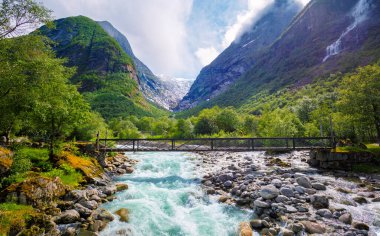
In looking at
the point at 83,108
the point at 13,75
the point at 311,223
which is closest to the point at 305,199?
the point at 311,223

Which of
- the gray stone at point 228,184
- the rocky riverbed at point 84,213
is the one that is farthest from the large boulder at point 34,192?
the gray stone at point 228,184

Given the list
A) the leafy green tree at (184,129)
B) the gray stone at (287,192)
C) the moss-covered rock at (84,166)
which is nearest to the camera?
the gray stone at (287,192)

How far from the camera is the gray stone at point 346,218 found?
448 inches

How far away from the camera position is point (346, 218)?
37.6 ft

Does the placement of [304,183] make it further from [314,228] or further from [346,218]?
[314,228]

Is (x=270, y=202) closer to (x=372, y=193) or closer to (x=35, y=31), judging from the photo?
(x=372, y=193)

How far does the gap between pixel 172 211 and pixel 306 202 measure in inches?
347

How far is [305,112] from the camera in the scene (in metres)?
68.4

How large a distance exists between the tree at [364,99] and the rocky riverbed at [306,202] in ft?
33.0

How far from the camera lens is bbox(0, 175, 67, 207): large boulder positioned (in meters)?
12.6

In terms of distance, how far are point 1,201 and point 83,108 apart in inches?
464

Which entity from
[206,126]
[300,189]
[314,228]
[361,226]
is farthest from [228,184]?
[206,126]

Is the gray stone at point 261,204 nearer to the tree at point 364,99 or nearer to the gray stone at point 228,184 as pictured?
the gray stone at point 228,184

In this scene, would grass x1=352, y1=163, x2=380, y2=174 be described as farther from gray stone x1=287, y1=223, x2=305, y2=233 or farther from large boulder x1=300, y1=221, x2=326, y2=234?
gray stone x1=287, y1=223, x2=305, y2=233
